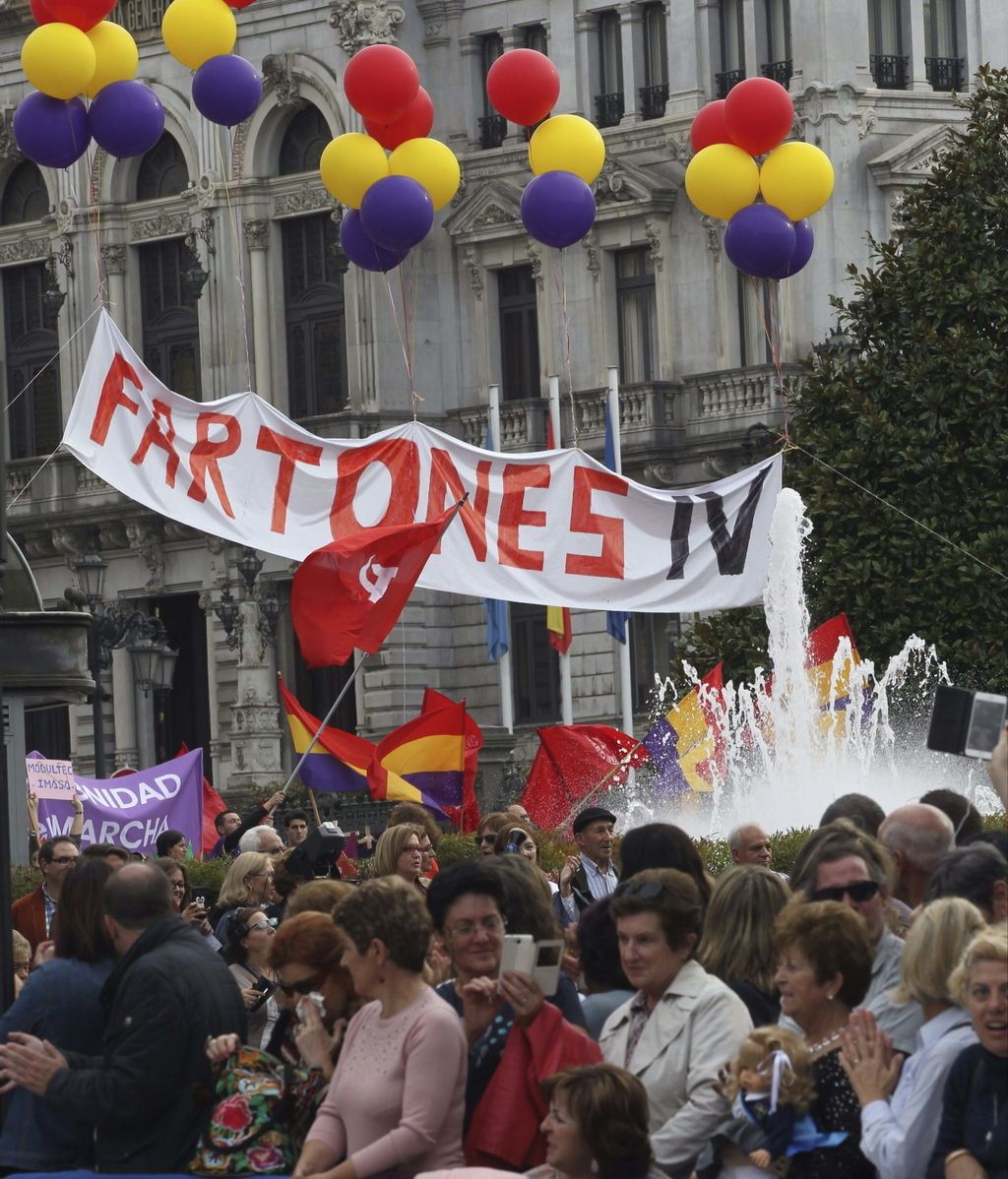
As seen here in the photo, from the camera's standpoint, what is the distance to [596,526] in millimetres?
19703

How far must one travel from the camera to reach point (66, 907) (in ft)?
33.5

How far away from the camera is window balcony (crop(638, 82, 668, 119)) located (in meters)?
42.4

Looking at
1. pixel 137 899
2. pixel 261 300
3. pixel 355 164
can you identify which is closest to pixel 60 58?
pixel 355 164

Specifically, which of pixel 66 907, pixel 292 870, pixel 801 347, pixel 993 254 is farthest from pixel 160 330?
pixel 66 907

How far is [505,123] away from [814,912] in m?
35.9

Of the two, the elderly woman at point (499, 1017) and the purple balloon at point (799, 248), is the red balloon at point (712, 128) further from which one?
the elderly woman at point (499, 1017)

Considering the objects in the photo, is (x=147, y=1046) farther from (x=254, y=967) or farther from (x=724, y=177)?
(x=724, y=177)

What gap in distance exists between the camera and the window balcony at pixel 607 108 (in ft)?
141

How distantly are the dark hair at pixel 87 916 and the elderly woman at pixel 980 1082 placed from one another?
3131 millimetres

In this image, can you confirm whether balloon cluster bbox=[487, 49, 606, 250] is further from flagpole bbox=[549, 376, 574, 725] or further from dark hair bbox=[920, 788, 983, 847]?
flagpole bbox=[549, 376, 574, 725]

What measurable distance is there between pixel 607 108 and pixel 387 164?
71.5 feet

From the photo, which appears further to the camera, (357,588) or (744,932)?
(357,588)

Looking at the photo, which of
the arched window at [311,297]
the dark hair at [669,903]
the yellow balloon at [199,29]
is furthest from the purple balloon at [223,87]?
the arched window at [311,297]

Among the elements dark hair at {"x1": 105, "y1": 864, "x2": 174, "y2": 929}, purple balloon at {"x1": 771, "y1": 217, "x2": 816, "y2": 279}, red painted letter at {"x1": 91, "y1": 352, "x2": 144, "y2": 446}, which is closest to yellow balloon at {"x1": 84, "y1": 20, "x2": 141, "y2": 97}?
red painted letter at {"x1": 91, "y1": 352, "x2": 144, "y2": 446}
